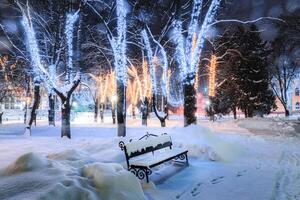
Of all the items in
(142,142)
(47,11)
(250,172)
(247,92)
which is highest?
(47,11)

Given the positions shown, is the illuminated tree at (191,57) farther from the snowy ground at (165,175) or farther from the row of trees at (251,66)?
the row of trees at (251,66)

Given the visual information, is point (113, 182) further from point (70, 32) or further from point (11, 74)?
point (11, 74)

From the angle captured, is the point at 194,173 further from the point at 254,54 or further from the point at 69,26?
the point at 254,54

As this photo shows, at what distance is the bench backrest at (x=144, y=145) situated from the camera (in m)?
9.45

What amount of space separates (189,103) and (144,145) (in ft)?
30.7

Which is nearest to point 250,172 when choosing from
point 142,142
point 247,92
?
point 142,142

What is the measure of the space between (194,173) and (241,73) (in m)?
36.6

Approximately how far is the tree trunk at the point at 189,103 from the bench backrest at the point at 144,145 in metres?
7.45

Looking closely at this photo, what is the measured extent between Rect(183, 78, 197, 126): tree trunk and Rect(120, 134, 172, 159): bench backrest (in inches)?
293

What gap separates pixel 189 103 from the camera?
19234 millimetres

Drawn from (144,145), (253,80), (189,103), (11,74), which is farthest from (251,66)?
(144,145)

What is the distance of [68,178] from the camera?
22.0 ft

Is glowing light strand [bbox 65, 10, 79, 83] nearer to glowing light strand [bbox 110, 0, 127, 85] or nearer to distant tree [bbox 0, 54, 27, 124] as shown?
glowing light strand [bbox 110, 0, 127, 85]

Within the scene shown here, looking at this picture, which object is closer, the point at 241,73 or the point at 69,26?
the point at 69,26
